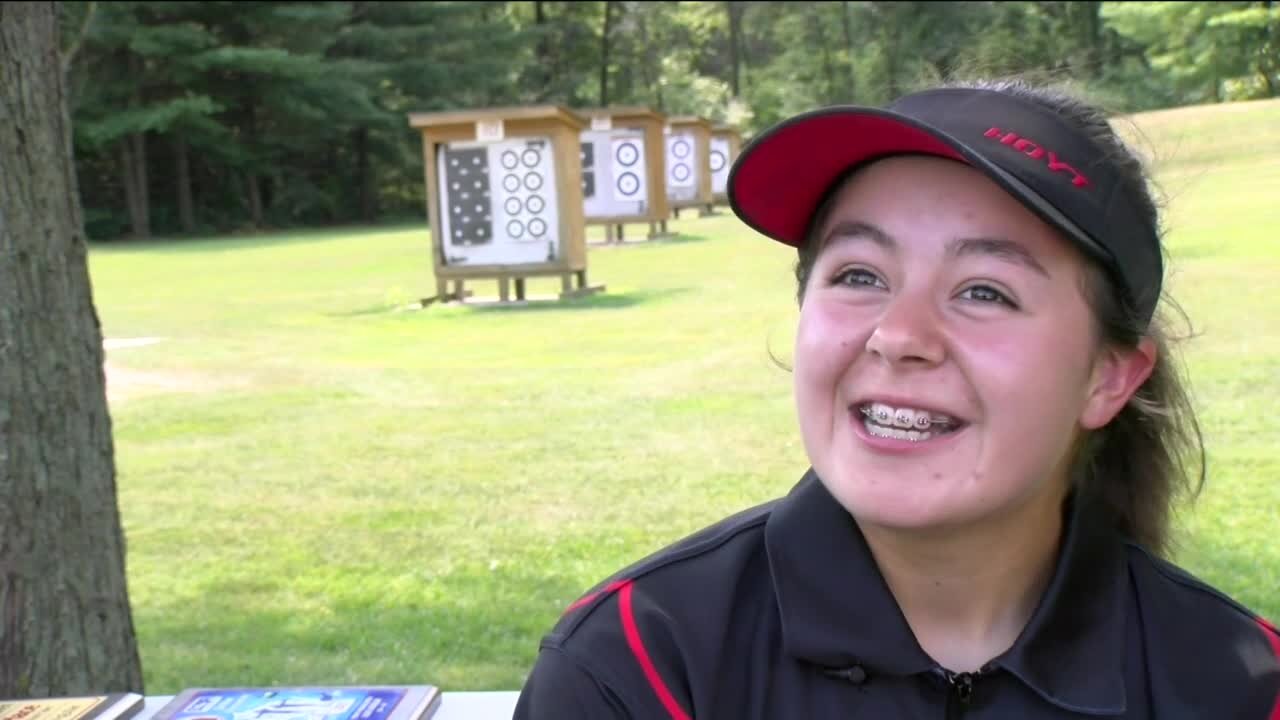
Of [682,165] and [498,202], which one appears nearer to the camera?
[498,202]

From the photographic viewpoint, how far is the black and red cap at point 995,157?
1.47 meters

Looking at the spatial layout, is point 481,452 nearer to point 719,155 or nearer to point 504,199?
point 504,199

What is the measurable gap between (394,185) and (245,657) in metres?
39.3

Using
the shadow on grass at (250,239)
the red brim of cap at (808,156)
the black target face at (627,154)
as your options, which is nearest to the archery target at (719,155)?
the shadow on grass at (250,239)

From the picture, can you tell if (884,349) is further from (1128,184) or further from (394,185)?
(394,185)

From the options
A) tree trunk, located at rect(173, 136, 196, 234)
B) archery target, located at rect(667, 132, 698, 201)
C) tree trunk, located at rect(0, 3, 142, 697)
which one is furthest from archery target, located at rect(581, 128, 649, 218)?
tree trunk, located at rect(0, 3, 142, 697)

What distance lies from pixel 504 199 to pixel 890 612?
44.6ft

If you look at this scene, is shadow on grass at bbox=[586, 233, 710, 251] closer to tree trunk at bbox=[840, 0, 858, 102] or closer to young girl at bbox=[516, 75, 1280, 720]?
young girl at bbox=[516, 75, 1280, 720]

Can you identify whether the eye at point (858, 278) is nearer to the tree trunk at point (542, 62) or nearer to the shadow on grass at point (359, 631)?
the shadow on grass at point (359, 631)

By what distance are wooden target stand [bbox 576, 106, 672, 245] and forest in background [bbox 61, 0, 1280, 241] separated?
9.36 meters

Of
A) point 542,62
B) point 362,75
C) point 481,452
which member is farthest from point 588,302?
point 542,62

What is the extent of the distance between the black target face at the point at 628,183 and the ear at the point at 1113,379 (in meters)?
21.2

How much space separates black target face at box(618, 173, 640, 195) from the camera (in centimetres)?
2277

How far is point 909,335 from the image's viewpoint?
1.46 meters
